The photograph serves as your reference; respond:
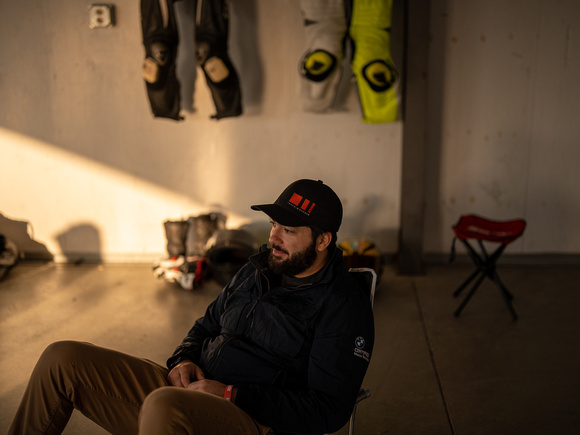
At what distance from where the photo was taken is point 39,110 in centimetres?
475

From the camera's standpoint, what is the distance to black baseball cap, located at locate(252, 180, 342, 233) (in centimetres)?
184

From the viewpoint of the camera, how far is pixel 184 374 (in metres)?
1.82

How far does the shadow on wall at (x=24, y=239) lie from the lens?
497 cm

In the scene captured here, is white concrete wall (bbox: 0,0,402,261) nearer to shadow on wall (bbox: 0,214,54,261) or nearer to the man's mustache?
shadow on wall (bbox: 0,214,54,261)

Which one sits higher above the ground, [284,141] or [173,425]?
[284,141]

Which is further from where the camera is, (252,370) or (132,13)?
(132,13)

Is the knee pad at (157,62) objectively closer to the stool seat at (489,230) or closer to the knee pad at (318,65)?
the knee pad at (318,65)

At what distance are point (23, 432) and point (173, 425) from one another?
0.58 m

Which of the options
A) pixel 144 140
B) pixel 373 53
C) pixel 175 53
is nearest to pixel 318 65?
pixel 373 53

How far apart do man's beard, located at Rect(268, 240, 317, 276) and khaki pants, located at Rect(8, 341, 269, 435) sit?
0.49 metres

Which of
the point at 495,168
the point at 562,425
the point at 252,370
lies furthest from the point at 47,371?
the point at 495,168

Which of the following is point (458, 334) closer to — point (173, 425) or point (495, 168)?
point (495, 168)

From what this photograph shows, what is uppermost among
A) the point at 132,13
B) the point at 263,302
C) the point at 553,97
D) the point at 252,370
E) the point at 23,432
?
the point at 132,13

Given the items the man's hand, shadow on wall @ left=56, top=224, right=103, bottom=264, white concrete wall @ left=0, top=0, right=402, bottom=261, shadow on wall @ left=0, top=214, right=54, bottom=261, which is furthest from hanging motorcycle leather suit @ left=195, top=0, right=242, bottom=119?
the man's hand
